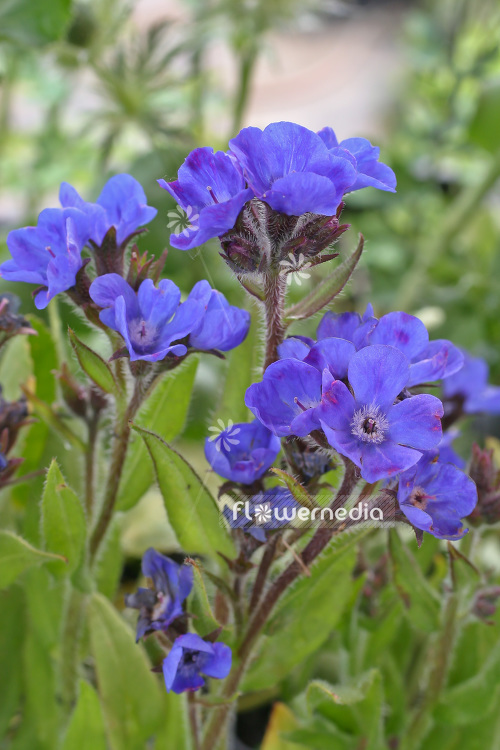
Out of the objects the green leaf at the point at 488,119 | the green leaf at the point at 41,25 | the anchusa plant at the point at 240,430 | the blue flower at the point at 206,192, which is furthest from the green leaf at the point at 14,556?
the green leaf at the point at 488,119

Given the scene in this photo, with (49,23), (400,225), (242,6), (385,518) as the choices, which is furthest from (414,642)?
(400,225)

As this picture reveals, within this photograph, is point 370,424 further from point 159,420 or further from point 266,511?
point 159,420

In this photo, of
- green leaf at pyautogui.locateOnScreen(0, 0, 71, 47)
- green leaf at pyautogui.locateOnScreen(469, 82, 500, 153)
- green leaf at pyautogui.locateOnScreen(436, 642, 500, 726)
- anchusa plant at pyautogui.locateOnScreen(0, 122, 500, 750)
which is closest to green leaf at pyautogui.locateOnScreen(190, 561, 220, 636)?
anchusa plant at pyautogui.locateOnScreen(0, 122, 500, 750)

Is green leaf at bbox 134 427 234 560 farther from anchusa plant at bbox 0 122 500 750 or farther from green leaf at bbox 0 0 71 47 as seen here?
green leaf at bbox 0 0 71 47

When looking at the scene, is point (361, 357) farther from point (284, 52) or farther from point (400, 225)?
point (284, 52)

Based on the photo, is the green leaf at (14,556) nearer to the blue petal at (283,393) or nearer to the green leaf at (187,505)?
the green leaf at (187,505)
